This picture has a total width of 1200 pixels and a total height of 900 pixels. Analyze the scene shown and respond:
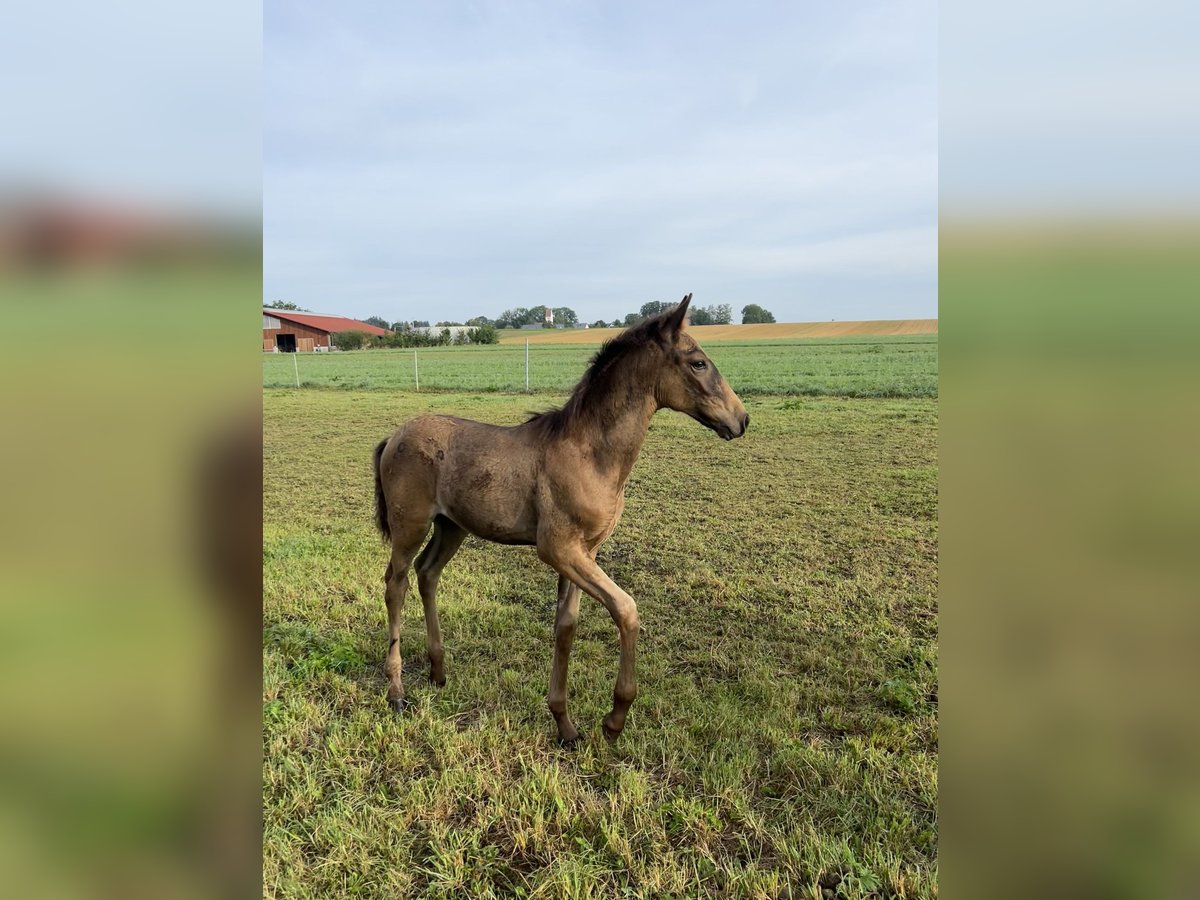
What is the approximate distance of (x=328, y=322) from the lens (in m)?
67.2

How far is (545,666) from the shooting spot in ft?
13.6

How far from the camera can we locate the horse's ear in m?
3.20

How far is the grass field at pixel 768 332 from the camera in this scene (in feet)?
166

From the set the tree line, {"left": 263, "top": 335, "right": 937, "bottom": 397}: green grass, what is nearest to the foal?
{"left": 263, "top": 335, "right": 937, "bottom": 397}: green grass

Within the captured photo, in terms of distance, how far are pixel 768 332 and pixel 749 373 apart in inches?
1425

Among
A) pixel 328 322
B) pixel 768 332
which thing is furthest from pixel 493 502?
pixel 328 322

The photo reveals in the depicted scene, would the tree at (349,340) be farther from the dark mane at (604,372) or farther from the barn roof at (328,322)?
the dark mane at (604,372)

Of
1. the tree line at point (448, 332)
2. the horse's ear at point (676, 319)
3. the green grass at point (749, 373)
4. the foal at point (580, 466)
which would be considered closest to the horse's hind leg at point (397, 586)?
the foal at point (580, 466)

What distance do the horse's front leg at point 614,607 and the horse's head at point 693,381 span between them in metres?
0.91
